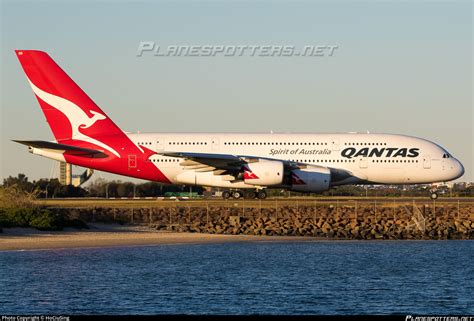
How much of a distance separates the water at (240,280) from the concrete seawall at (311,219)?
6.00m

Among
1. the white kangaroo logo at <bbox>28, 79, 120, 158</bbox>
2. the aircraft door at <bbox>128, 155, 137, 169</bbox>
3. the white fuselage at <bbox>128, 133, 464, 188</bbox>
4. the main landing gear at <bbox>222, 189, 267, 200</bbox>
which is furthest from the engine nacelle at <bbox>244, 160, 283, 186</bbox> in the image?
the white kangaroo logo at <bbox>28, 79, 120, 158</bbox>

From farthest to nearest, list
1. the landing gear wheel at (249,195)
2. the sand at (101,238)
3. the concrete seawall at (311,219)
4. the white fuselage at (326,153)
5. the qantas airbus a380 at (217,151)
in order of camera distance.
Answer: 1. the landing gear wheel at (249,195)
2. the white fuselage at (326,153)
3. the qantas airbus a380 at (217,151)
4. the concrete seawall at (311,219)
5. the sand at (101,238)

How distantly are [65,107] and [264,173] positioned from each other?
14.2m

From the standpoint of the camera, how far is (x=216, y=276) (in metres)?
35.5

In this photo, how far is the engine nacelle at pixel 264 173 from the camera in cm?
6094

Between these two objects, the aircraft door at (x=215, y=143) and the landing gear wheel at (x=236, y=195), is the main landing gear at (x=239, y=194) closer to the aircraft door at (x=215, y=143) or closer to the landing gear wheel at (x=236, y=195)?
the landing gear wheel at (x=236, y=195)

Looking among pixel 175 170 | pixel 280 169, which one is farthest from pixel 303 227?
pixel 175 170

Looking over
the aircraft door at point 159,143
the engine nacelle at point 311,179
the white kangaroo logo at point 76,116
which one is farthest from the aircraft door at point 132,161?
the engine nacelle at point 311,179

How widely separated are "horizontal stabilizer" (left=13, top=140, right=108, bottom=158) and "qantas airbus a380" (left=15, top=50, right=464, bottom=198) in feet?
0.21

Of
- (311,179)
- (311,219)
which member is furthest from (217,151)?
(311,219)

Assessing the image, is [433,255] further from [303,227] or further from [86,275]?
[86,275]

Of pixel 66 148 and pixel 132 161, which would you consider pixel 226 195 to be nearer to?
pixel 132 161

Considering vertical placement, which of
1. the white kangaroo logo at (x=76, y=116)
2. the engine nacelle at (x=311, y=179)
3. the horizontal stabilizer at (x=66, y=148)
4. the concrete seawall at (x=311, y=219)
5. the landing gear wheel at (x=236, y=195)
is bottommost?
the concrete seawall at (x=311, y=219)

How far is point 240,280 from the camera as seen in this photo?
3469 centimetres
